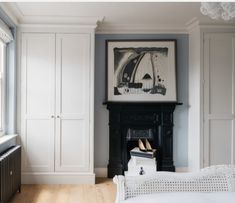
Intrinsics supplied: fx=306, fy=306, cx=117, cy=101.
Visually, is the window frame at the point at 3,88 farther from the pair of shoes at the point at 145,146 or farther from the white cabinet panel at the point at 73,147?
the pair of shoes at the point at 145,146

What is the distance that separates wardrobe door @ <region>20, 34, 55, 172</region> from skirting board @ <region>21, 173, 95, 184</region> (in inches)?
4.0

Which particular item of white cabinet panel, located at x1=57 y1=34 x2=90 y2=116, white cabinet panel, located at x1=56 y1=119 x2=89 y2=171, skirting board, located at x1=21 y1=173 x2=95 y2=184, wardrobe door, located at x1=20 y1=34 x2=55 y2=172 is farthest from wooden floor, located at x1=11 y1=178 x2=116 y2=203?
white cabinet panel, located at x1=57 y1=34 x2=90 y2=116

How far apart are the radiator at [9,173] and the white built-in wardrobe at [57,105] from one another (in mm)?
549

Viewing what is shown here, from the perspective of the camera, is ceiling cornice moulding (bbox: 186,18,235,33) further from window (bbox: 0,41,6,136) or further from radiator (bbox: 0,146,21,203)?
radiator (bbox: 0,146,21,203)

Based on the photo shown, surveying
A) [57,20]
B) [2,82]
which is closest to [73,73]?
[57,20]

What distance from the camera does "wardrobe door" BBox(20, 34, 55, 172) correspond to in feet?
14.6

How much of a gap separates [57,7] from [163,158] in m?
2.78

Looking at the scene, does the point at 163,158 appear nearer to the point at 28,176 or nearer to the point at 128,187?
the point at 28,176

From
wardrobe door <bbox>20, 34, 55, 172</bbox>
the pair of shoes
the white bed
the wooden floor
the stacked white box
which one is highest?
wardrobe door <bbox>20, 34, 55, 172</bbox>

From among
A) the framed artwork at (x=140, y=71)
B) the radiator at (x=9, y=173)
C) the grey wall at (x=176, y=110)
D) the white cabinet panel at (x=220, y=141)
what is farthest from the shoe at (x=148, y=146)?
the radiator at (x=9, y=173)

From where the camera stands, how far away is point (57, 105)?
14.6ft

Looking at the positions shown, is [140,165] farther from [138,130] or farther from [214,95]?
[214,95]

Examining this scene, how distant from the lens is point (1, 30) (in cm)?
370

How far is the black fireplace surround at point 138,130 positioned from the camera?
4.82 meters
